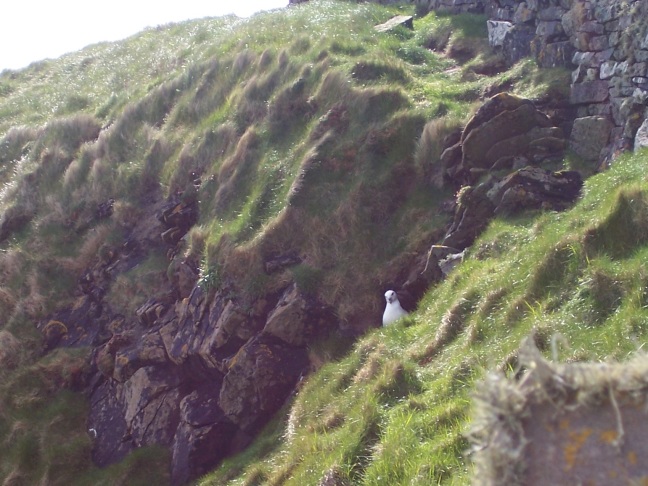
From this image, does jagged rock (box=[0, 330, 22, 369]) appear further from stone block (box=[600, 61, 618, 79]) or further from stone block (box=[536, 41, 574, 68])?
stone block (box=[600, 61, 618, 79])

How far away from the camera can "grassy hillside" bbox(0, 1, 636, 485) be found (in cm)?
690

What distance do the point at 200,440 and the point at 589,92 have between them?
8.28 meters

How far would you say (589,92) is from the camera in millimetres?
10984

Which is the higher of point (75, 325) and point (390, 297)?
→ point (390, 297)

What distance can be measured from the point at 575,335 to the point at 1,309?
41.1 feet

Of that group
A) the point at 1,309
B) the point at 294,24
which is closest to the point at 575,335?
the point at 1,309

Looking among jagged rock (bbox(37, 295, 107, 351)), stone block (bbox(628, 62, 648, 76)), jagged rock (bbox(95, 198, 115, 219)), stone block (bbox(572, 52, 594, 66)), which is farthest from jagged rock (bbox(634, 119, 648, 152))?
jagged rock (bbox(95, 198, 115, 219))

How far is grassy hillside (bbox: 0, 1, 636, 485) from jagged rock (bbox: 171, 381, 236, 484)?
0.46 meters

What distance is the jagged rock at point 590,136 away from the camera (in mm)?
10242

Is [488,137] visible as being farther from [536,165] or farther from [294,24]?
[294,24]

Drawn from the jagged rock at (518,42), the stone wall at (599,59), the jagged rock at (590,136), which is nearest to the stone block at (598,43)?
the stone wall at (599,59)

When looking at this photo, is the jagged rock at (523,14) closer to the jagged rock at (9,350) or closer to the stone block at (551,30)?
the stone block at (551,30)

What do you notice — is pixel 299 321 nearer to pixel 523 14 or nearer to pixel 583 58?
pixel 583 58

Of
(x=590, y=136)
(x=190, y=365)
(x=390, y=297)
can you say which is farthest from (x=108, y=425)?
(x=590, y=136)
